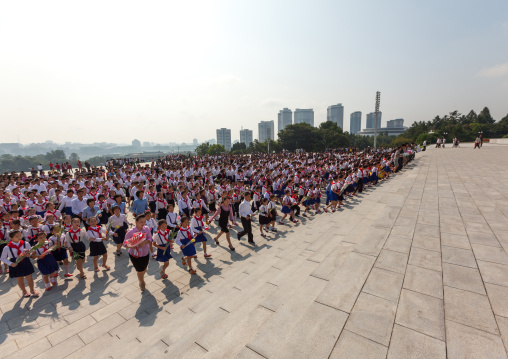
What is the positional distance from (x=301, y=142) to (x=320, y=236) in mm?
53777

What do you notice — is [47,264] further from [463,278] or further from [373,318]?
[463,278]

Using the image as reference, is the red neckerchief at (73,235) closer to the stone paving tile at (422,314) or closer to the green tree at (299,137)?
the stone paving tile at (422,314)

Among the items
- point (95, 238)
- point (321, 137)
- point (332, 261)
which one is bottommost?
point (332, 261)

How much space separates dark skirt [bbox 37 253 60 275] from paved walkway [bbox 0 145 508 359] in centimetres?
60

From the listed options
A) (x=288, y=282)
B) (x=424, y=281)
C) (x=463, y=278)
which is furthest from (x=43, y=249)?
(x=463, y=278)

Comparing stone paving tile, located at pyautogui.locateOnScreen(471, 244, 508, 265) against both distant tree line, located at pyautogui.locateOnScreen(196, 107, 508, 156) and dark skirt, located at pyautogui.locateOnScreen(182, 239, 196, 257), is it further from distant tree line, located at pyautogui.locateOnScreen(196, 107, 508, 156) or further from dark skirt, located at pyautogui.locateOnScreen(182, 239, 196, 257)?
distant tree line, located at pyautogui.locateOnScreen(196, 107, 508, 156)

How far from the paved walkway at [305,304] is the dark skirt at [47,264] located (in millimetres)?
597

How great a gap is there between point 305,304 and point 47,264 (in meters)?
6.95

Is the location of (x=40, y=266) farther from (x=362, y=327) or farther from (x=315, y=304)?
(x=362, y=327)

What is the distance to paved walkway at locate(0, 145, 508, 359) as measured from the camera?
349cm

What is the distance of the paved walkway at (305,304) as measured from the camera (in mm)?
3486

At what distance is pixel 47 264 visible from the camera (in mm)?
6000

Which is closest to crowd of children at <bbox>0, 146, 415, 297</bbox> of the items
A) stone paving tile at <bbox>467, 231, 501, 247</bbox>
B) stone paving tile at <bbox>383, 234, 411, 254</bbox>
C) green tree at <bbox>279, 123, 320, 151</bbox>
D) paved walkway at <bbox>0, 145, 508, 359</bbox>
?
paved walkway at <bbox>0, 145, 508, 359</bbox>

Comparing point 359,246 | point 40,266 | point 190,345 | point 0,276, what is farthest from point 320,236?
point 0,276
